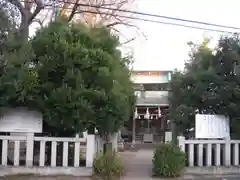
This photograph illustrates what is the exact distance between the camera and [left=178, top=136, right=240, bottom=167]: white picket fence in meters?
13.4

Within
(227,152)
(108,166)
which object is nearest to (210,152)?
(227,152)

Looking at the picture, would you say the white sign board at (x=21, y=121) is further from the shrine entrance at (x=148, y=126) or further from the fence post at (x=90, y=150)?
the shrine entrance at (x=148, y=126)

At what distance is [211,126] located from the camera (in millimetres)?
14078

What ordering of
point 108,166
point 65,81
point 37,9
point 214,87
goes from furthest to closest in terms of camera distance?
point 37,9 < point 214,87 < point 65,81 < point 108,166

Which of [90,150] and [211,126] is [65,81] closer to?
[90,150]

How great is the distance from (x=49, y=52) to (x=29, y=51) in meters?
0.62

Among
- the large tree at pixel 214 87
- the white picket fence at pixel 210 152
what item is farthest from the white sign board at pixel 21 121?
the large tree at pixel 214 87

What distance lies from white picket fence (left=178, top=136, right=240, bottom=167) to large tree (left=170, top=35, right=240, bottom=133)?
0.95 m

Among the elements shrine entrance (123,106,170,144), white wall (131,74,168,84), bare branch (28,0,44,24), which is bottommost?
shrine entrance (123,106,170,144)

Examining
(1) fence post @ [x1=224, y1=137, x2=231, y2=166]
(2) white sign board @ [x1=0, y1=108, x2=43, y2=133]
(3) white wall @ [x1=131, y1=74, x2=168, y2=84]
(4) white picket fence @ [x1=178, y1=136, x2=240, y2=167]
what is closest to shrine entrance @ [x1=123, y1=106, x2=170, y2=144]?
(3) white wall @ [x1=131, y1=74, x2=168, y2=84]

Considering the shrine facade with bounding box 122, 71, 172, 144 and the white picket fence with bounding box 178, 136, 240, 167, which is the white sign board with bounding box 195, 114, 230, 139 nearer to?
the white picket fence with bounding box 178, 136, 240, 167

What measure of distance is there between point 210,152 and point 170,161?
5.57ft

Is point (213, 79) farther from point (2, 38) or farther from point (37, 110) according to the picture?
point (2, 38)

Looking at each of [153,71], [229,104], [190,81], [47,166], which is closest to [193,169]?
[229,104]
